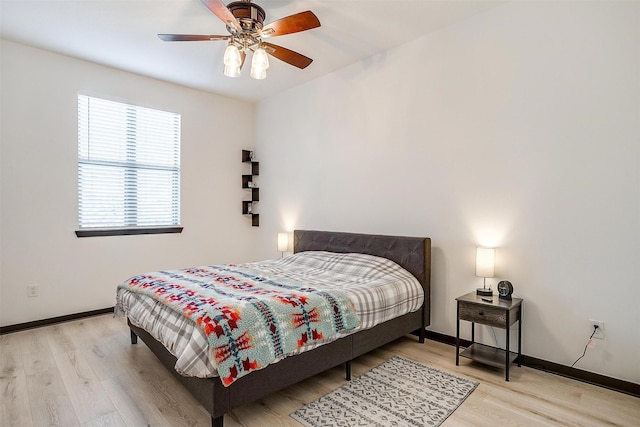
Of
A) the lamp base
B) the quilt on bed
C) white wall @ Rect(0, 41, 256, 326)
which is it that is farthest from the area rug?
white wall @ Rect(0, 41, 256, 326)

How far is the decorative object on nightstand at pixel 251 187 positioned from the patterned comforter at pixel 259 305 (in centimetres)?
190

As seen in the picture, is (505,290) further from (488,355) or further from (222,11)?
(222,11)

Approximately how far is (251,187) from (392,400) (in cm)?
381

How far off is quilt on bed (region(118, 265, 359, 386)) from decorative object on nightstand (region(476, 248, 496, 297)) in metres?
1.14

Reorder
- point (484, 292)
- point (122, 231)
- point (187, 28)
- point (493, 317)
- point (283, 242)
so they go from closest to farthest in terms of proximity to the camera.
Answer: point (493, 317) → point (484, 292) → point (187, 28) → point (122, 231) → point (283, 242)

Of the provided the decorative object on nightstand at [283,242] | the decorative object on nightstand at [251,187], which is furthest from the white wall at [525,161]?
the decorative object on nightstand at [251,187]

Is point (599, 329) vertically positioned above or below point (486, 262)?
below

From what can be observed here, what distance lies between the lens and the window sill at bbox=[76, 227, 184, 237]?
3857mm

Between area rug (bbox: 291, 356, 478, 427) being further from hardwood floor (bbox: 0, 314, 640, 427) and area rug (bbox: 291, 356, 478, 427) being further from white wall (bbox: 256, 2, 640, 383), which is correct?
white wall (bbox: 256, 2, 640, 383)

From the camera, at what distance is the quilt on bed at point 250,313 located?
70.9 inches

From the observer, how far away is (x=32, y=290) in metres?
3.54

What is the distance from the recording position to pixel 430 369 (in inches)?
104

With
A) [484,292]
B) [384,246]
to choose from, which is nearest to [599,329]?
[484,292]

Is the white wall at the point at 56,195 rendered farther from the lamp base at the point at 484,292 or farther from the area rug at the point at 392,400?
the lamp base at the point at 484,292
